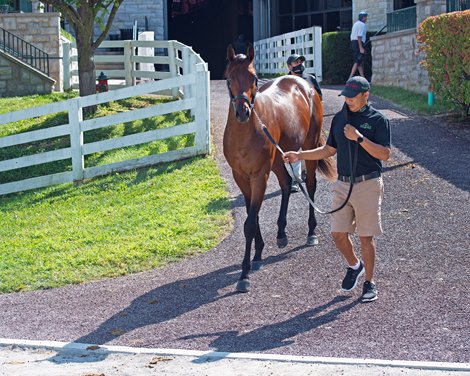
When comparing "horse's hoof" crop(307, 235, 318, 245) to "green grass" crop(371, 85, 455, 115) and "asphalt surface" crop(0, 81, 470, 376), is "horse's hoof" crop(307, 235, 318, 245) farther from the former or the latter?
"green grass" crop(371, 85, 455, 115)

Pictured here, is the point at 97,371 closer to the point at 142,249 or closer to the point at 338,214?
the point at 338,214

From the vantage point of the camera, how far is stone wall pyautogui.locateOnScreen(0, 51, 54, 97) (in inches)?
899

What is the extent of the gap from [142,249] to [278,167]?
1782 millimetres

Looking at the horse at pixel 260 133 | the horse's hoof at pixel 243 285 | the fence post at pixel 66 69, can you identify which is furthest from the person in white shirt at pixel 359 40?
the horse's hoof at pixel 243 285

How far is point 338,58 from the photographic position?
27000 millimetres

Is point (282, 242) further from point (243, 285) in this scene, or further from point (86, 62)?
point (86, 62)

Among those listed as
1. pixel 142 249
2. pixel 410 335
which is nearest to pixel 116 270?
pixel 142 249

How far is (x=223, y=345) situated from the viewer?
7070 mm

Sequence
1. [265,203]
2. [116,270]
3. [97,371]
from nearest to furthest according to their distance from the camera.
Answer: [97,371] → [116,270] → [265,203]

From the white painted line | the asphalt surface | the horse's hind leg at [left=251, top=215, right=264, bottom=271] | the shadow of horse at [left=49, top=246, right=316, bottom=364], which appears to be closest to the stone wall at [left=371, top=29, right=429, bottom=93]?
the asphalt surface

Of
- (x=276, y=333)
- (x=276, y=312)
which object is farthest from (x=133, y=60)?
(x=276, y=333)

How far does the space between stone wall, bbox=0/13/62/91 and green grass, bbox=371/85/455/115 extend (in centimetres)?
822

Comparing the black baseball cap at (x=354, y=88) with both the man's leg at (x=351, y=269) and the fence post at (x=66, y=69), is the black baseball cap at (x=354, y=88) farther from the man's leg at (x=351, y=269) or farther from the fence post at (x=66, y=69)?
the fence post at (x=66, y=69)

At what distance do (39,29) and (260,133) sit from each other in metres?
16.3
